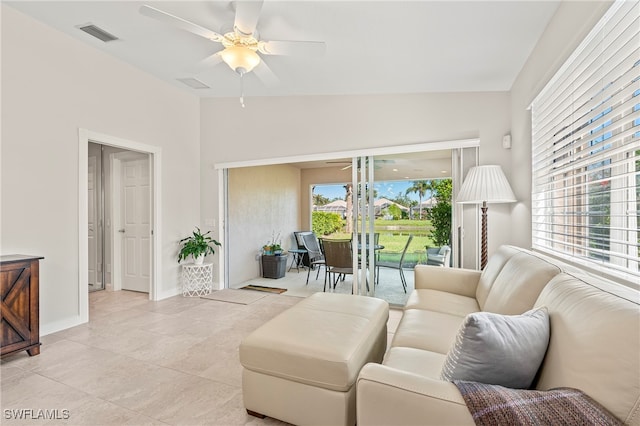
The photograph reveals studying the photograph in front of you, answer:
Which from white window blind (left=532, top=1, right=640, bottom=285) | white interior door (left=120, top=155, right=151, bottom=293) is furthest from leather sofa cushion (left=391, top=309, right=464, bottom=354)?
white interior door (left=120, top=155, right=151, bottom=293)

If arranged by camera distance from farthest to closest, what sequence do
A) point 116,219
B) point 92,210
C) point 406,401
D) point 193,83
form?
point 92,210, point 116,219, point 193,83, point 406,401

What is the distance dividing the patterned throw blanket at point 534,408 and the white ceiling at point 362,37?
234 cm

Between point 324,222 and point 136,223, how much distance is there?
3722 millimetres

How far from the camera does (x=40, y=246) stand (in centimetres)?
299

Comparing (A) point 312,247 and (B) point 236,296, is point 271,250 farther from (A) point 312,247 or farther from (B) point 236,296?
(B) point 236,296

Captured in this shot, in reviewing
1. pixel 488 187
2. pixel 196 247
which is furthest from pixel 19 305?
pixel 488 187

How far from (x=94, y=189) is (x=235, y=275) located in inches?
103

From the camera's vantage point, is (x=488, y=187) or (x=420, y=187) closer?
(x=488, y=187)

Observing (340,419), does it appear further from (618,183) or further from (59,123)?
(59,123)

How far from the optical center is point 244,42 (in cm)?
247

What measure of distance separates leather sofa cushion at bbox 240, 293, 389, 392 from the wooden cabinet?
2066 mm

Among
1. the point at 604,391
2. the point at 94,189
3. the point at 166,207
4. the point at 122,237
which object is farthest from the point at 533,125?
the point at 94,189


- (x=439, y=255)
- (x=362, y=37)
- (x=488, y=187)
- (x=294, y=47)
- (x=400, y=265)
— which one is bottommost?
(x=400, y=265)

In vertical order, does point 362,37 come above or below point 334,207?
above
